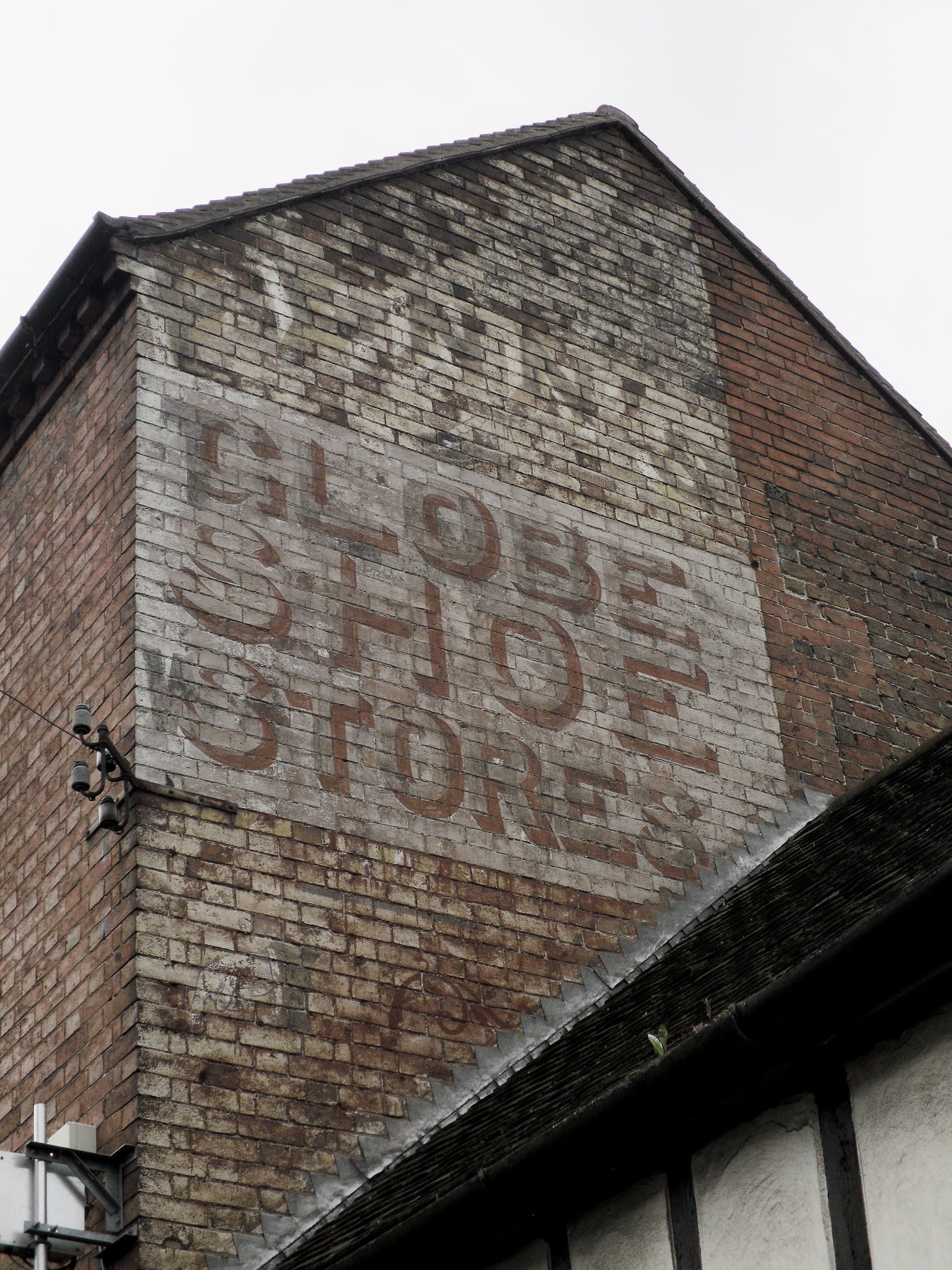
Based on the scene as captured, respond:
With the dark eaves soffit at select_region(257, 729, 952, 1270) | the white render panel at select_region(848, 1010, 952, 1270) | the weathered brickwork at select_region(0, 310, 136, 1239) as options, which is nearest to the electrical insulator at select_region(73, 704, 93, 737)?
the weathered brickwork at select_region(0, 310, 136, 1239)

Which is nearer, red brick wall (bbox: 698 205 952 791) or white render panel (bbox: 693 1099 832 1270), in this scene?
white render panel (bbox: 693 1099 832 1270)

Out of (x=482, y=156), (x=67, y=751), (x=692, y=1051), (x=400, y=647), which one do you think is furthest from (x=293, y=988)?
(x=482, y=156)

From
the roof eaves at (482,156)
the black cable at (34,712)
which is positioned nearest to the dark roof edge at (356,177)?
the roof eaves at (482,156)

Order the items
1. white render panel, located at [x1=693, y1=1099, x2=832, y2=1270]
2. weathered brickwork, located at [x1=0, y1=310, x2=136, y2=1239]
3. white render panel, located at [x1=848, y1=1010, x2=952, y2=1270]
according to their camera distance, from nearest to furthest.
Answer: white render panel, located at [x1=848, y1=1010, x2=952, y2=1270] < white render panel, located at [x1=693, y1=1099, x2=832, y2=1270] < weathered brickwork, located at [x1=0, y1=310, x2=136, y2=1239]

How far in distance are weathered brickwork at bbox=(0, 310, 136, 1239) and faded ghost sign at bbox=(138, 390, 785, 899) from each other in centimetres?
36

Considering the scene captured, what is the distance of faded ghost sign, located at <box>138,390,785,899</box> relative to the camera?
35.8ft

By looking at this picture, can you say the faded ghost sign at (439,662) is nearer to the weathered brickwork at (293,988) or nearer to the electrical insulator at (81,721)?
the weathered brickwork at (293,988)

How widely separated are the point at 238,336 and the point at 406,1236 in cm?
608

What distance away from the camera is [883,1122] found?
21.9 feet

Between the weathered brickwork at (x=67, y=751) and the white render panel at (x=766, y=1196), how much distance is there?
10.8 ft

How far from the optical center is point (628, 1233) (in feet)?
24.3

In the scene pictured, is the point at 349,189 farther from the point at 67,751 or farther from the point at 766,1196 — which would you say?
the point at 766,1196

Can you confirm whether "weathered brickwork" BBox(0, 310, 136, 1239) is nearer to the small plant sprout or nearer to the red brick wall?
the small plant sprout

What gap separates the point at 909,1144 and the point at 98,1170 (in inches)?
167
